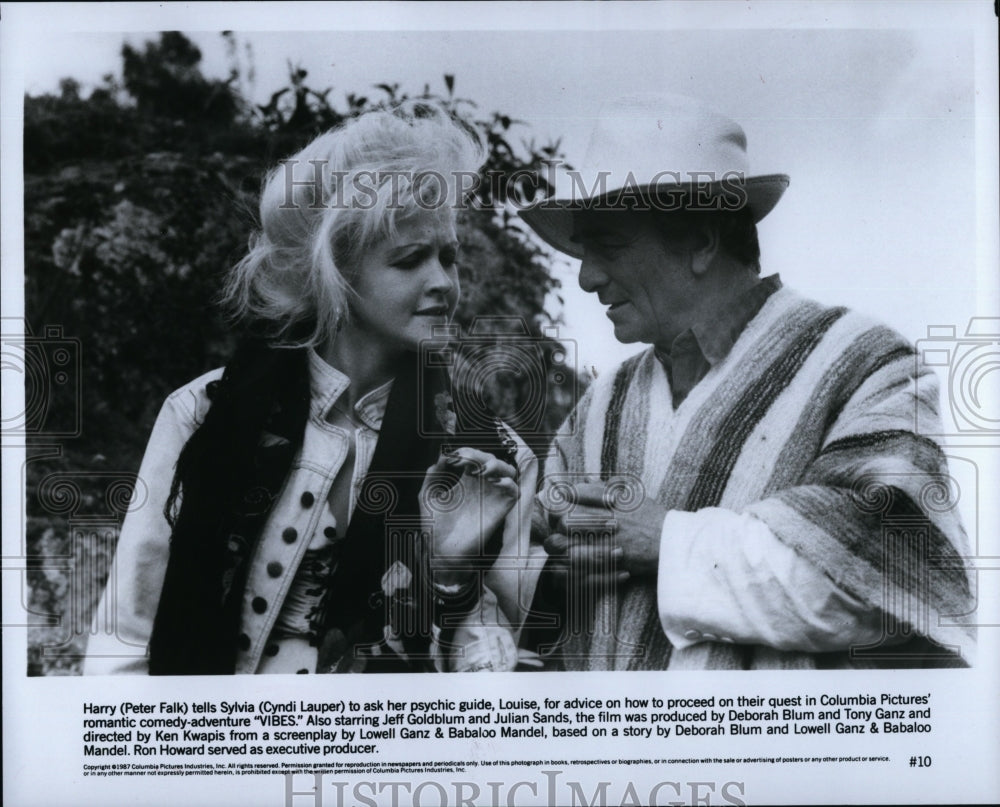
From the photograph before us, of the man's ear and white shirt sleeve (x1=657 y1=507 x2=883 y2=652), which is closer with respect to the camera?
white shirt sleeve (x1=657 y1=507 x2=883 y2=652)

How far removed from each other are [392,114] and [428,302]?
635 mm

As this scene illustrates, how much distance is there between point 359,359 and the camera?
3873mm

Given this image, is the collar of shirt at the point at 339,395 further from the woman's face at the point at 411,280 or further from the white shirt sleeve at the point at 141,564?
the white shirt sleeve at the point at 141,564

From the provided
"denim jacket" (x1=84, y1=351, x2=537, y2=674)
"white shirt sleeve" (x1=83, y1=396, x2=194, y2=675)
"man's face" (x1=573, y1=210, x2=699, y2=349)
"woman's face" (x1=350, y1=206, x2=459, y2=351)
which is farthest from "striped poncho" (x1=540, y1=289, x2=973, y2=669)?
"white shirt sleeve" (x1=83, y1=396, x2=194, y2=675)

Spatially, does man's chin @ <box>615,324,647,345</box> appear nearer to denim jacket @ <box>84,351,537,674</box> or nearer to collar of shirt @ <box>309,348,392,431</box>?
denim jacket @ <box>84,351,537,674</box>

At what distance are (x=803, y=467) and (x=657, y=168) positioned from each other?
109cm

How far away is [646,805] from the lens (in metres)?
3.88

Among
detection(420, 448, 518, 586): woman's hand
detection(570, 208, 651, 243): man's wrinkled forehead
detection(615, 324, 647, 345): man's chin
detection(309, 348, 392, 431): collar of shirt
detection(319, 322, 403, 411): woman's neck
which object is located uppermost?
detection(570, 208, 651, 243): man's wrinkled forehead

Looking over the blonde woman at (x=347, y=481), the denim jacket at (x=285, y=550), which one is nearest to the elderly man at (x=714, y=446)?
the denim jacket at (x=285, y=550)

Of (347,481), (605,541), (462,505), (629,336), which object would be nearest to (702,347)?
(629,336)

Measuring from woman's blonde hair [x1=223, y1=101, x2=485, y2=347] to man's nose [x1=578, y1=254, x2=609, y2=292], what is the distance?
0.47m

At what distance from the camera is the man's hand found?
12.5 ft

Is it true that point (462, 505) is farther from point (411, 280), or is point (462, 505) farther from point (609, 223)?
point (609, 223)

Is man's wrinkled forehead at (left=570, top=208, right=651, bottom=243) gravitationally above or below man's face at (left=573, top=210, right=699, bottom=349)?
above
